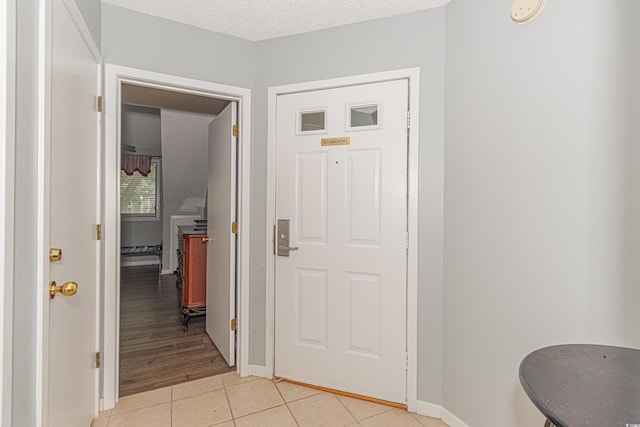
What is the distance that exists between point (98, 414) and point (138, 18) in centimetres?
247

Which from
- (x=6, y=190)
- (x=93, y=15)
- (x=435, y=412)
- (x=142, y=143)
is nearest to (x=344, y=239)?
(x=435, y=412)

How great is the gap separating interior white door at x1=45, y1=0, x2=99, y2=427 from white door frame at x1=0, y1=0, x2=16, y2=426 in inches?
14.1

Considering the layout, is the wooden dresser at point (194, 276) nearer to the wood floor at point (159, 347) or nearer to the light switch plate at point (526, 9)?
the wood floor at point (159, 347)

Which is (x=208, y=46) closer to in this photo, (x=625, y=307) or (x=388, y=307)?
(x=388, y=307)

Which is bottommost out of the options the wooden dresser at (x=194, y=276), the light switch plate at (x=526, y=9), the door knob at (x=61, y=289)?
the wooden dresser at (x=194, y=276)

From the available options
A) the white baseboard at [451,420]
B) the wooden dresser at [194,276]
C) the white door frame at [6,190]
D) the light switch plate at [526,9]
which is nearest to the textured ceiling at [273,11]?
the light switch plate at [526,9]

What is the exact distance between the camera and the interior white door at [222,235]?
2596 mm

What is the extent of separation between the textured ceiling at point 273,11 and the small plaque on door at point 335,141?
770mm

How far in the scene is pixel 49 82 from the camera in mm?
1229

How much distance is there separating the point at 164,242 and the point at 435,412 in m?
5.44

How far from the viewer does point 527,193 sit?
1.54 meters

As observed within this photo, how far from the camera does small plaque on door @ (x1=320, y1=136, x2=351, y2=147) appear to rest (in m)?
2.24

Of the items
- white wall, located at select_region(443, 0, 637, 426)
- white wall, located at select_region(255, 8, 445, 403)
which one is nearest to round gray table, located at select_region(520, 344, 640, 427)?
white wall, located at select_region(443, 0, 637, 426)

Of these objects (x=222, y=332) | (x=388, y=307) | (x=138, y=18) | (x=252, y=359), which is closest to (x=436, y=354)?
(x=388, y=307)
